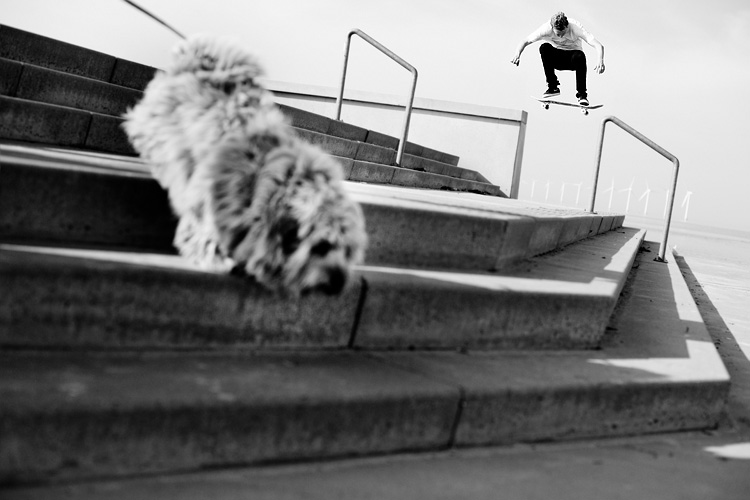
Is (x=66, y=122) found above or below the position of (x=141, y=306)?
above

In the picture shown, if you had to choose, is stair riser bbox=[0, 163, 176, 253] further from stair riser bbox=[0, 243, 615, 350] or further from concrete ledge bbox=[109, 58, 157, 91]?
concrete ledge bbox=[109, 58, 157, 91]

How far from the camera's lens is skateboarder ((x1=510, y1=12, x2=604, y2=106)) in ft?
36.4

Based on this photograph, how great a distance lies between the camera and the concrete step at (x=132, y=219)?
229 centimetres

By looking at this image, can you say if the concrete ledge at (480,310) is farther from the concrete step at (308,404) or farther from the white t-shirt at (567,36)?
the white t-shirt at (567,36)

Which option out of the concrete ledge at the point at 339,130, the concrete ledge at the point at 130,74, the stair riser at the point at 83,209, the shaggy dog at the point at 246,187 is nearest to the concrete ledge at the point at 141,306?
the shaggy dog at the point at 246,187

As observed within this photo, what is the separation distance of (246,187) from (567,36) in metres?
10.5

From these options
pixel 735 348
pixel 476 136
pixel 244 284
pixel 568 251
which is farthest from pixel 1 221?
pixel 476 136

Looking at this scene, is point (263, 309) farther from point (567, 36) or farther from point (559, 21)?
point (567, 36)

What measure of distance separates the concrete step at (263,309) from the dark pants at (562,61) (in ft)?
31.3

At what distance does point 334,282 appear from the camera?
79.7 inches

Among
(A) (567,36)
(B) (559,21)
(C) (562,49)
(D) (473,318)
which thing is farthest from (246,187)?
(C) (562,49)

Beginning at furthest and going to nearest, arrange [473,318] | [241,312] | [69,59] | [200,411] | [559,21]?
[559,21] < [69,59] < [473,318] < [241,312] < [200,411]

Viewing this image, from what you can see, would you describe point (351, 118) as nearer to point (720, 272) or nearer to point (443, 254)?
point (720, 272)

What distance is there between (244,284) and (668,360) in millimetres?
1984
